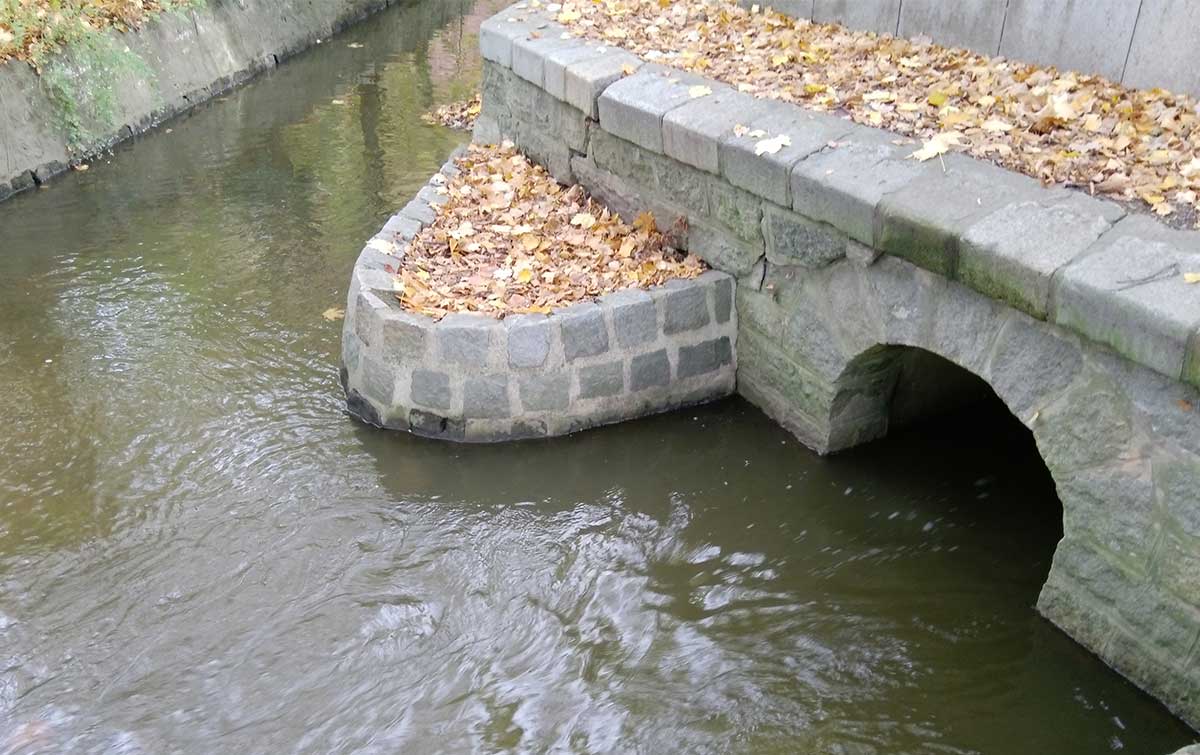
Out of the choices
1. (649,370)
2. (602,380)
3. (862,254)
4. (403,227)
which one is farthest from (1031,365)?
(403,227)

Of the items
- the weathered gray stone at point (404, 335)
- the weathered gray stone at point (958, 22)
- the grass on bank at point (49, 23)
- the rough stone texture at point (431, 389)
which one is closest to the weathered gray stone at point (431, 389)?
the rough stone texture at point (431, 389)

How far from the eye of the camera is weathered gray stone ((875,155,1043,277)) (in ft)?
12.9

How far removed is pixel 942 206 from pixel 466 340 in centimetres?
228

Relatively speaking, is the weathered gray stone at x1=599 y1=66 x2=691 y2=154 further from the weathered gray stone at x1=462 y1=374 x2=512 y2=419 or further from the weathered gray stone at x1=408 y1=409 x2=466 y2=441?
the weathered gray stone at x1=408 y1=409 x2=466 y2=441

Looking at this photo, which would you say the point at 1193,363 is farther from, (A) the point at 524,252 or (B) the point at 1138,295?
(A) the point at 524,252

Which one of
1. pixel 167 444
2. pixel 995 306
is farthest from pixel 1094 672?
pixel 167 444

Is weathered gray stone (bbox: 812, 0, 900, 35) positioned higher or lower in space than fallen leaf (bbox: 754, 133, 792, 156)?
higher

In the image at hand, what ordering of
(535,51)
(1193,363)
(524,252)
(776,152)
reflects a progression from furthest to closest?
1. (535,51)
2. (524,252)
3. (776,152)
4. (1193,363)

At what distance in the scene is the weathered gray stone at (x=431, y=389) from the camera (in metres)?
5.23

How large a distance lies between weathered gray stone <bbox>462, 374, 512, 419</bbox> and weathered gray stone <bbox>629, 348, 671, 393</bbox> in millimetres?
651

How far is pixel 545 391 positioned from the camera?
5.27 metres

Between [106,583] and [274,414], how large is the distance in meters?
1.41

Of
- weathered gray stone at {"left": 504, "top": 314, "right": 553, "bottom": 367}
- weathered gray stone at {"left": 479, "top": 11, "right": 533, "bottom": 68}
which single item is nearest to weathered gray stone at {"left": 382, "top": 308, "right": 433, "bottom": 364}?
weathered gray stone at {"left": 504, "top": 314, "right": 553, "bottom": 367}

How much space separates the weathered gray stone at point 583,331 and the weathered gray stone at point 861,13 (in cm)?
284
